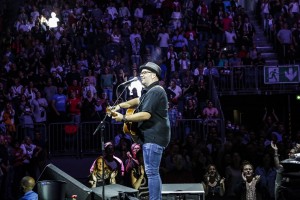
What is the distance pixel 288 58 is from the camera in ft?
70.4

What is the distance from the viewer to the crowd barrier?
56.9 ft

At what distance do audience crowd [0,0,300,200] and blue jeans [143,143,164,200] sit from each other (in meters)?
4.63

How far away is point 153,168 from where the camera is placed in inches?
299

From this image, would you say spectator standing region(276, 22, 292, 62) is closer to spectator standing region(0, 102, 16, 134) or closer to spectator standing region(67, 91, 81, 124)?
spectator standing region(67, 91, 81, 124)

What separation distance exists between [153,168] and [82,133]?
9.93 meters

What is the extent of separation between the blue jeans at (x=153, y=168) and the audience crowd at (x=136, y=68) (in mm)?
4628

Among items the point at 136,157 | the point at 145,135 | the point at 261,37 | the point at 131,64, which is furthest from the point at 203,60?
the point at 145,135

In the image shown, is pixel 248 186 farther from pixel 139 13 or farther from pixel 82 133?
pixel 139 13

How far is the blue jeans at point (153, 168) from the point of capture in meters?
7.55

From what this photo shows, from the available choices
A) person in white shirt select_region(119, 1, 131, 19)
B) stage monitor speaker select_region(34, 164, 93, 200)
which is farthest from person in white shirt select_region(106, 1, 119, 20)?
stage monitor speaker select_region(34, 164, 93, 200)

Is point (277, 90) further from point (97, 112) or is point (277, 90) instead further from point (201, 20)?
point (97, 112)

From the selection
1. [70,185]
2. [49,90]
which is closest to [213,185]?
[70,185]

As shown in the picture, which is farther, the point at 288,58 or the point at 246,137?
the point at 288,58

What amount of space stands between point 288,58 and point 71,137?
25.6 ft
